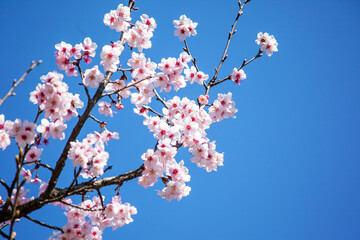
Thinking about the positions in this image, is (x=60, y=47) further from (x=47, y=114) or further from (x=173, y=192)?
(x=173, y=192)

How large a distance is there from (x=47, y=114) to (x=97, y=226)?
7.31 feet

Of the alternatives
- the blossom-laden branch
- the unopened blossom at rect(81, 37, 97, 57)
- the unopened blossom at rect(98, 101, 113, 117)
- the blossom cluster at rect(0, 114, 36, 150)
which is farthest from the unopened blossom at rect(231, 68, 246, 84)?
the blossom cluster at rect(0, 114, 36, 150)

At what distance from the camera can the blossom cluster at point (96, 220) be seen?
419 centimetres

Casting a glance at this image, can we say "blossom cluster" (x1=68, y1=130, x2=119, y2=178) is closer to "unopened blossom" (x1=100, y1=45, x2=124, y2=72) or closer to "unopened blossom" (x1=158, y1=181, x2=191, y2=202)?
"unopened blossom" (x1=158, y1=181, x2=191, y2=202)

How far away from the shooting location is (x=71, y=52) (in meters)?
4.45

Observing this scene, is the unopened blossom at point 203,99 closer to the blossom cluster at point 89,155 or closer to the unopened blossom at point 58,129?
the blossom cluster at point 89,155

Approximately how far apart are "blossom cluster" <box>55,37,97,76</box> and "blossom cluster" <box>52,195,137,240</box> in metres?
2.26

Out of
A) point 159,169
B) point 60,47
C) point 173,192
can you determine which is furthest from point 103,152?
point 60,47

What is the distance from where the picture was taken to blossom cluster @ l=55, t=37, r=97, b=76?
4.43 metres

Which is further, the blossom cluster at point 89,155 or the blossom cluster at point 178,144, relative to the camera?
the blossom cluster at point 178,144

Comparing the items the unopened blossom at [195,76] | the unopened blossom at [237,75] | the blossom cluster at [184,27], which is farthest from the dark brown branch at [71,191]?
the blossom cluster at [184,27]

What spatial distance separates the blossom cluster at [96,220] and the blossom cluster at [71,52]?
2.26 metres

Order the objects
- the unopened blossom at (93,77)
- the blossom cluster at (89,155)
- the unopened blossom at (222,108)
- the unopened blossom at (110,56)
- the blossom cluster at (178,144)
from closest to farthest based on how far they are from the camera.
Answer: the blossom cluster at (89,155), the blossom cluster at (178,144), the unopened blossom at (93,77), the unopened blossom at (110,56), the unopened blossom at (222,108)

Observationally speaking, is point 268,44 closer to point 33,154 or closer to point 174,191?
point 174,191
